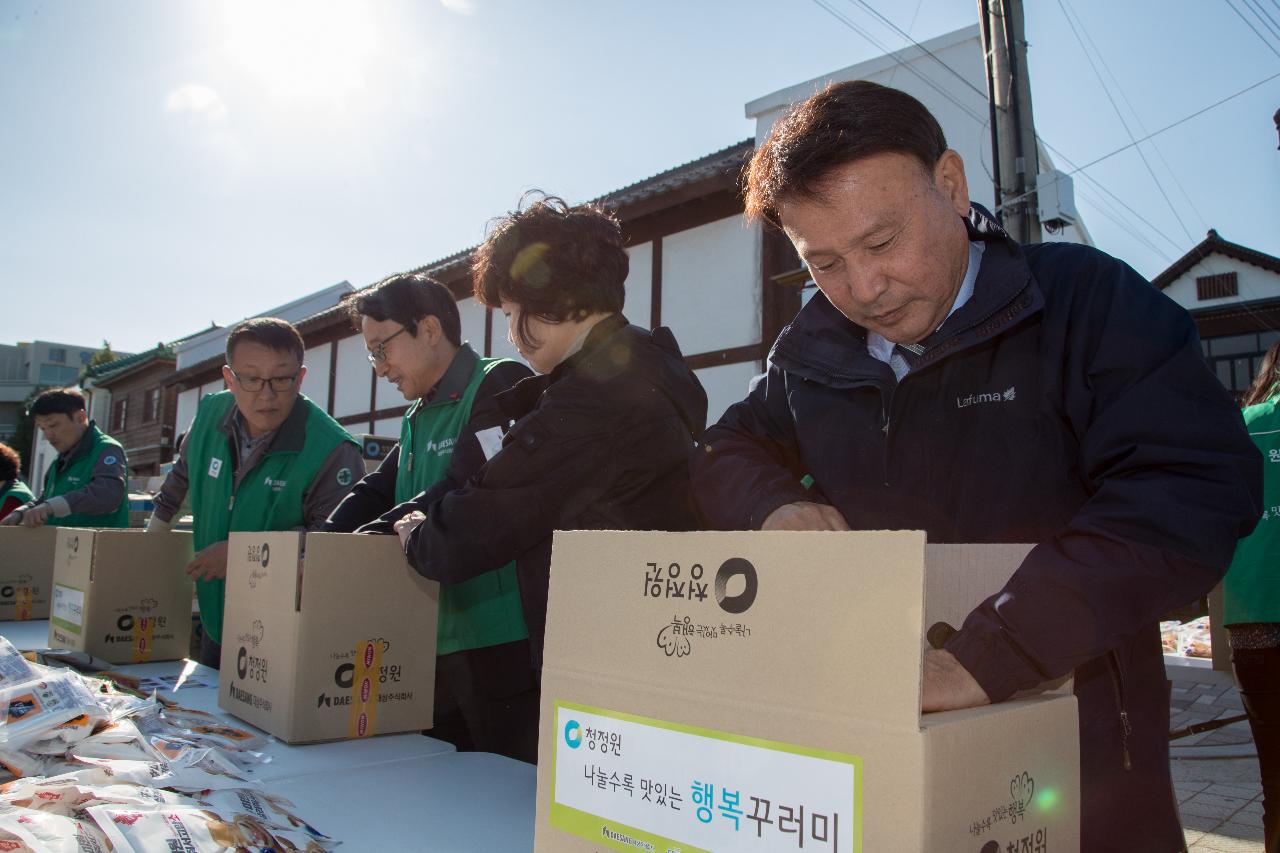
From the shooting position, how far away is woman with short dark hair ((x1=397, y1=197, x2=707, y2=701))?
1.49 metres

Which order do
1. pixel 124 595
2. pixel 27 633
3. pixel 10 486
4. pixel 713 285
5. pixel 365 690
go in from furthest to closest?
1. pixel 713 285
2. pixel 10 486
3. pixel 27 633
4. pixel 124 595
5. pixel 365 690

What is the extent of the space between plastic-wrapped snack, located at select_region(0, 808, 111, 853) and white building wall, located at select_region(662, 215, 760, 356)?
19.5 ft

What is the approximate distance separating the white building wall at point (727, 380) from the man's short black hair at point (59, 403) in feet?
13.4

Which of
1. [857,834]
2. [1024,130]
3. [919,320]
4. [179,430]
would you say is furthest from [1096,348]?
[179,430]

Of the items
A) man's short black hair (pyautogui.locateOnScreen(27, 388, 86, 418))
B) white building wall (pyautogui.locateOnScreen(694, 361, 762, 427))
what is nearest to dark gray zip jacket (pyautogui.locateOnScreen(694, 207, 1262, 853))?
man's short black hair (pyautogui.locateOnScreen(27, 388, 86, 418))

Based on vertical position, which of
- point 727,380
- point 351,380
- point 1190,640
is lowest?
point 1190,640

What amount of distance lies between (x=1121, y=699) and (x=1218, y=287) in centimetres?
2540

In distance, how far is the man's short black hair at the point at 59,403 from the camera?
4.26m

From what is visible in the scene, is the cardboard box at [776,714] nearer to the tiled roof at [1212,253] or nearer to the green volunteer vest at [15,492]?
the green volunteer vest at [15,492]

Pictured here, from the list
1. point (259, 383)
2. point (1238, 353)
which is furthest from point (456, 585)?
point (1238, 353)

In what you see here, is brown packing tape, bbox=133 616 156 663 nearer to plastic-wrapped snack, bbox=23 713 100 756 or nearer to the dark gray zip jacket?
plastic-wrapped snack, bbox=23 713 100 756

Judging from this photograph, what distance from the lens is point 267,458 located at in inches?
101

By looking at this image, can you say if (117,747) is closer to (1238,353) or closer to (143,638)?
(143,638)

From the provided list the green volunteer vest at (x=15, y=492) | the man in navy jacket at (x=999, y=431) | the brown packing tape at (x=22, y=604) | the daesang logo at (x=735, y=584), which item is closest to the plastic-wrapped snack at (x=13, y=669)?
the man in navy jacket at (x=999, y=431)
